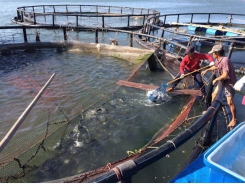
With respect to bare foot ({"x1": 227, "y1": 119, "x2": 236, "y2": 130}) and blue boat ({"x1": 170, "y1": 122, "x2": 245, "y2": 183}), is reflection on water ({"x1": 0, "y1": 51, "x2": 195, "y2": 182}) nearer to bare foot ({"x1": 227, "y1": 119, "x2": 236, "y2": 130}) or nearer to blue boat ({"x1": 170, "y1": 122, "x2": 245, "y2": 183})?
bare foot ({"x1": 227, "y1": 119, "x2": 236, "y2": 130})

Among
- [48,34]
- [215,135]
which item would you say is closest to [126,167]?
[215,135]

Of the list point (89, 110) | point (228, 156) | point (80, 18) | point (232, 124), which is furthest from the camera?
point (80, 18)

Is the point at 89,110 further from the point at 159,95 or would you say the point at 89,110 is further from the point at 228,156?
the point at 228,156

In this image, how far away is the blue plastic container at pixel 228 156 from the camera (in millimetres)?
2247

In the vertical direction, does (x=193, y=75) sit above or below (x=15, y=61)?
above

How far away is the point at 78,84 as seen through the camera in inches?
384

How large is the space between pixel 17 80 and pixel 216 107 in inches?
350

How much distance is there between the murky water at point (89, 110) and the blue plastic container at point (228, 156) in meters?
2.16

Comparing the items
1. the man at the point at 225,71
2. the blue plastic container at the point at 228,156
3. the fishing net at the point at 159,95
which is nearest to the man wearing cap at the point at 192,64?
the fishing net at the point at 159,95

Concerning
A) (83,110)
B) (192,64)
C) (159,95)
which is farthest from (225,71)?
(83,110)

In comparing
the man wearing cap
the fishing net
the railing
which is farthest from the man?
the railing

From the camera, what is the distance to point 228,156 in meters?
2.76

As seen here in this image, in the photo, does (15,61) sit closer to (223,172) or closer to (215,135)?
(215,135)

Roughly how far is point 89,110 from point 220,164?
5282 millimetres
